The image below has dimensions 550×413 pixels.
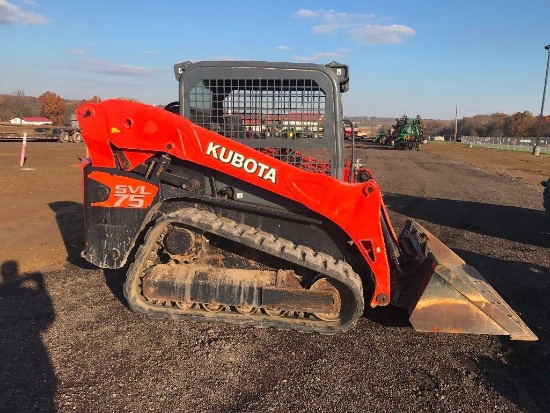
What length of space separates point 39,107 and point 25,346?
14161 centimetres

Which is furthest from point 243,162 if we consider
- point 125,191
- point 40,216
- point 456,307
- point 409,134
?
point 409,134

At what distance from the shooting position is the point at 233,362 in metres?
3.66

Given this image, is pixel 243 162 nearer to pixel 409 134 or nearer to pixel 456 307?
pixel 456 307

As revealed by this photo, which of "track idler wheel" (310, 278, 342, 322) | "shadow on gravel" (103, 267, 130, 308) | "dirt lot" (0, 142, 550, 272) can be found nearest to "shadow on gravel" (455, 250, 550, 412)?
"track idler wheel" (310, 278, 342, 322)

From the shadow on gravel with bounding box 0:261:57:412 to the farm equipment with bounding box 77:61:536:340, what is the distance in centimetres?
86

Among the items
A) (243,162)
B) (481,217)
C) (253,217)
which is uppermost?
(243,162)

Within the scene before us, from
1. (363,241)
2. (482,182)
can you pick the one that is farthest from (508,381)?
(482,182)

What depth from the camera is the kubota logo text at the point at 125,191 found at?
425 centimetres

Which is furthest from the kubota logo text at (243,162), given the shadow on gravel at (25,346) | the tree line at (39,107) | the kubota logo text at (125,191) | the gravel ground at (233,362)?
the tree line at (39,107)

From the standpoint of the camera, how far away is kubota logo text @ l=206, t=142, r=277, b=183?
402cm

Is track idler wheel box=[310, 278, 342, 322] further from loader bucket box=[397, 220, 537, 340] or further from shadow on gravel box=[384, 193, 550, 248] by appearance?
shadow on gravel box=[384, 193, 550, 248]

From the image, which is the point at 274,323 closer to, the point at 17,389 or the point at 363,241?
the point at 363,241

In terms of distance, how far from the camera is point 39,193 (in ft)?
36.7

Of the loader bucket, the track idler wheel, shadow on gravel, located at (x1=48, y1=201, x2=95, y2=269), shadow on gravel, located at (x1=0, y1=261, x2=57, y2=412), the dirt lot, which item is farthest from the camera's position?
the dirt lot
